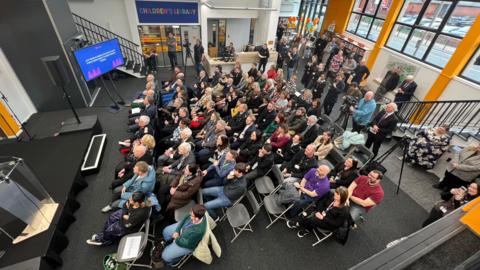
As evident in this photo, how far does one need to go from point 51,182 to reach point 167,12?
769cm

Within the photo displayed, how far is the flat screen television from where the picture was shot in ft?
17.8

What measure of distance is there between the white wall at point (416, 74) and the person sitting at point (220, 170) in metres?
6.95

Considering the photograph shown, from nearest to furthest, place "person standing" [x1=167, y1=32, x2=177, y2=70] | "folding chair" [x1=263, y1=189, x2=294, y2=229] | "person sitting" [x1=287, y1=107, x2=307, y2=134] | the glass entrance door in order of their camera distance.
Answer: "folding chair" [x1=263, y1=189, x2=294, y2=229], "person sitting" [x1=287, y1=107, x2=307, y2=134], "person standing" [x1=167, y1=32, x2=177, y2=70], the glass entrance door

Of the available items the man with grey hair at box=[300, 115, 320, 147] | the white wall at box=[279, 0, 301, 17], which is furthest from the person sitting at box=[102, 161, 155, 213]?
the white wall at box=[279, 0, 301, 17]

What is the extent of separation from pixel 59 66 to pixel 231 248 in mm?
4740

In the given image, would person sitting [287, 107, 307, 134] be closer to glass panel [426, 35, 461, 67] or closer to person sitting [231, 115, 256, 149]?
Result: person sitting [231, 115, 256, 149]

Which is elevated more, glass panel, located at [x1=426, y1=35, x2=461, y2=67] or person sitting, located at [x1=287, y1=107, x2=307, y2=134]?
glass panel, located at [x1=426, y1=35, x2=461, y2=67]

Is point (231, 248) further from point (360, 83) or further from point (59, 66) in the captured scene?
point (360, 83)

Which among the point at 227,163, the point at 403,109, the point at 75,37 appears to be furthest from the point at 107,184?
the point at 403,109

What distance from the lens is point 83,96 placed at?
251 inches

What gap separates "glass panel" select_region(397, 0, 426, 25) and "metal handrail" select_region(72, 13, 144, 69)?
1002 cm

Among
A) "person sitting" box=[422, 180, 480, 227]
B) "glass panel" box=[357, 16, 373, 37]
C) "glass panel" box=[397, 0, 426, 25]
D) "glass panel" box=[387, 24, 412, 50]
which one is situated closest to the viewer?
"person sitting" box=[422, 180, 480, 227]

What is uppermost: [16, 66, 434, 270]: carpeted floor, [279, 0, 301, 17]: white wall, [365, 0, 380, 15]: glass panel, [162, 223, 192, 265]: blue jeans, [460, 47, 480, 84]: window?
[365, 0, 380, 15]: glass panel

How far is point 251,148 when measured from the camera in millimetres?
4055
